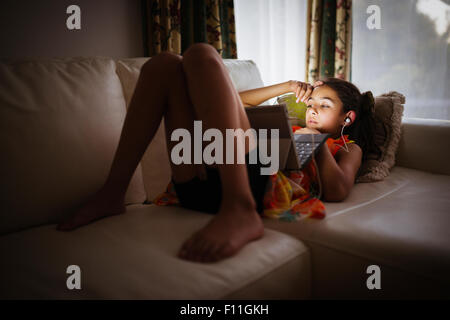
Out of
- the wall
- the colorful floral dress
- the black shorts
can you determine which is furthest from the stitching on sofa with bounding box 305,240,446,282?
the wall

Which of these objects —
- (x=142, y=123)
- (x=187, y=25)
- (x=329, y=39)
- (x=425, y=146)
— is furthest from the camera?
(x=329, y=39)

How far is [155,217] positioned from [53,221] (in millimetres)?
317

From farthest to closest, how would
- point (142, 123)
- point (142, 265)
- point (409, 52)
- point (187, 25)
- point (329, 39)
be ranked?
point (329, 39) < point (409, 52) < point (187, 25) < point (142, 123) < point (142, 265)

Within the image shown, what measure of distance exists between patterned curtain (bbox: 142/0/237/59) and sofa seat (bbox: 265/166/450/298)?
1.27 metres

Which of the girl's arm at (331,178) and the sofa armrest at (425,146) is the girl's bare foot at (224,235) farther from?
the sofa armrest at (425,146)

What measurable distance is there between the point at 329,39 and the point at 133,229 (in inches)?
78.3

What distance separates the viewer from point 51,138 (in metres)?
1.03

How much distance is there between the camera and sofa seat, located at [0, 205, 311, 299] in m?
0.69

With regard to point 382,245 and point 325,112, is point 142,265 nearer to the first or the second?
point 382,245

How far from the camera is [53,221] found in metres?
1.05

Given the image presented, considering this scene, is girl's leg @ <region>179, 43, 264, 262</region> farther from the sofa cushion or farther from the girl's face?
the girl's face

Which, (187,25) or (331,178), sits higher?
(187,25)

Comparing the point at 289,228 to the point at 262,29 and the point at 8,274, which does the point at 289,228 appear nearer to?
the point at 8,274

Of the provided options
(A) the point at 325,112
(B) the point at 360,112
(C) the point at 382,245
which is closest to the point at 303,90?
(A) the point at 325,112
